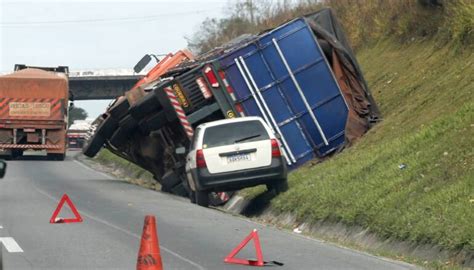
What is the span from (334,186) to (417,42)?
1181 centimetres

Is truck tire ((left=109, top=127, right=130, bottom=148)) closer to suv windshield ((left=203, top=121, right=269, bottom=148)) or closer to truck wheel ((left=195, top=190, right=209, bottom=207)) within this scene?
truck wheel ((left=195, top=190, right=209, bottom=207))

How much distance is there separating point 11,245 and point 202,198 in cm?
744

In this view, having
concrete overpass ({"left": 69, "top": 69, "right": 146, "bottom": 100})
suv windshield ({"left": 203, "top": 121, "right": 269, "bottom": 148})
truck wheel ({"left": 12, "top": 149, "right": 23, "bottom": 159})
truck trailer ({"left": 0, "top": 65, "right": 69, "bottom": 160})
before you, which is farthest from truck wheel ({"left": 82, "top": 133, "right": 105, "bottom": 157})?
concrete overpass ({"left": 69, "top": 69, "right": 146, "bottom": 100})

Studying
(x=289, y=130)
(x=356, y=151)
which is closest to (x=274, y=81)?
(x=289, y=130)

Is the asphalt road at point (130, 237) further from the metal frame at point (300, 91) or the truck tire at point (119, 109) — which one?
the metal frame at point (300, 91)

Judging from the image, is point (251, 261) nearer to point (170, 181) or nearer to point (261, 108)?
point (261, 108)

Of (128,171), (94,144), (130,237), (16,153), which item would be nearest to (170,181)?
(94,144)

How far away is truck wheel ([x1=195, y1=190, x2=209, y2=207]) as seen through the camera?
21.6 metres

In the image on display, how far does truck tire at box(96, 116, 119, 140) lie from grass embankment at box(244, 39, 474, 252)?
5.72 meters

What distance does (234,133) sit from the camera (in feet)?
70.4

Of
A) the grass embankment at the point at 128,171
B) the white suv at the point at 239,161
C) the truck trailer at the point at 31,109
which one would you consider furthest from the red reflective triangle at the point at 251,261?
the truck trailer at the point at 31,109

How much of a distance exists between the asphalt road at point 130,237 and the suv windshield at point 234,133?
4.41 ft

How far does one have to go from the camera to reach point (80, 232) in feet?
53.8

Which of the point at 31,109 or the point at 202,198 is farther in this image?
the point at 31,109
